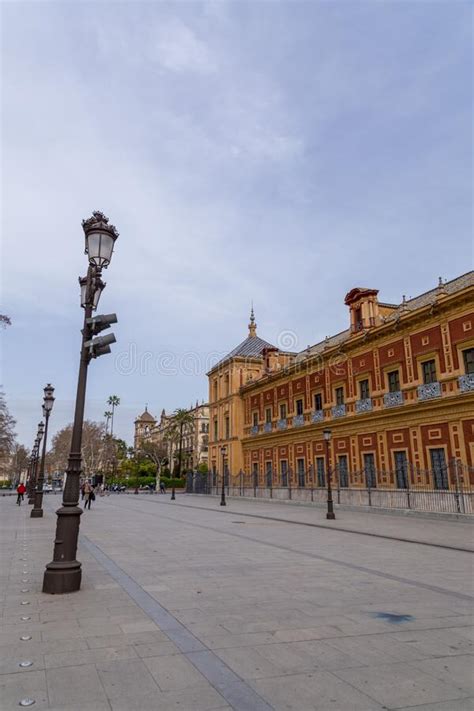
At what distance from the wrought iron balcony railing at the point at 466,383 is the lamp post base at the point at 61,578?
740 inches

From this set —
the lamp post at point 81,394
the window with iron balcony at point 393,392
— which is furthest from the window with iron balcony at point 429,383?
the lamp post at point 81,394

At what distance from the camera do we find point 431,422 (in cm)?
2272

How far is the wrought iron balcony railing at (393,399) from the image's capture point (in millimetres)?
24606

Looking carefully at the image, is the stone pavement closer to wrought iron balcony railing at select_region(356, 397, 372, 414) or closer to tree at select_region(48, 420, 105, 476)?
wrought iron balcony railing at select_region(356, 397, 372, 414)

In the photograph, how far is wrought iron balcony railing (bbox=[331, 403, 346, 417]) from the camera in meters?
29.0

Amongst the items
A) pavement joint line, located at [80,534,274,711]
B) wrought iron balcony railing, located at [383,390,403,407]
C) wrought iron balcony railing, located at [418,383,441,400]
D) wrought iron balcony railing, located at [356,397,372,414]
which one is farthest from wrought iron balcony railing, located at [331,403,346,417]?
pavement joint line, located at [80,534,274,711]

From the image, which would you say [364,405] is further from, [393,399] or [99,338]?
[99,338]

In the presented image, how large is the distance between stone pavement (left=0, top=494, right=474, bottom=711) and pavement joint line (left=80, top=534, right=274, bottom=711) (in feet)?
0.04

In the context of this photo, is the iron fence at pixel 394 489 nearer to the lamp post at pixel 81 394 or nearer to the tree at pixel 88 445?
the lamp post at pixel 81 394

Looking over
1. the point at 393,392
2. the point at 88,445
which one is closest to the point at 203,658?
the point at 393,392

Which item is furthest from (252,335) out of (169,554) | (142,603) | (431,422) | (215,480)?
(142,603)

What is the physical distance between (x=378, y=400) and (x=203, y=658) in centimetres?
2368

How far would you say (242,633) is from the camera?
4.53m

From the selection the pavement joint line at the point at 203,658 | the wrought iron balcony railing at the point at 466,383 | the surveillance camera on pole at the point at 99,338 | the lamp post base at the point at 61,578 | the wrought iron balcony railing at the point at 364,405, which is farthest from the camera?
the wrought iron balcony railing at the point at 364,405
